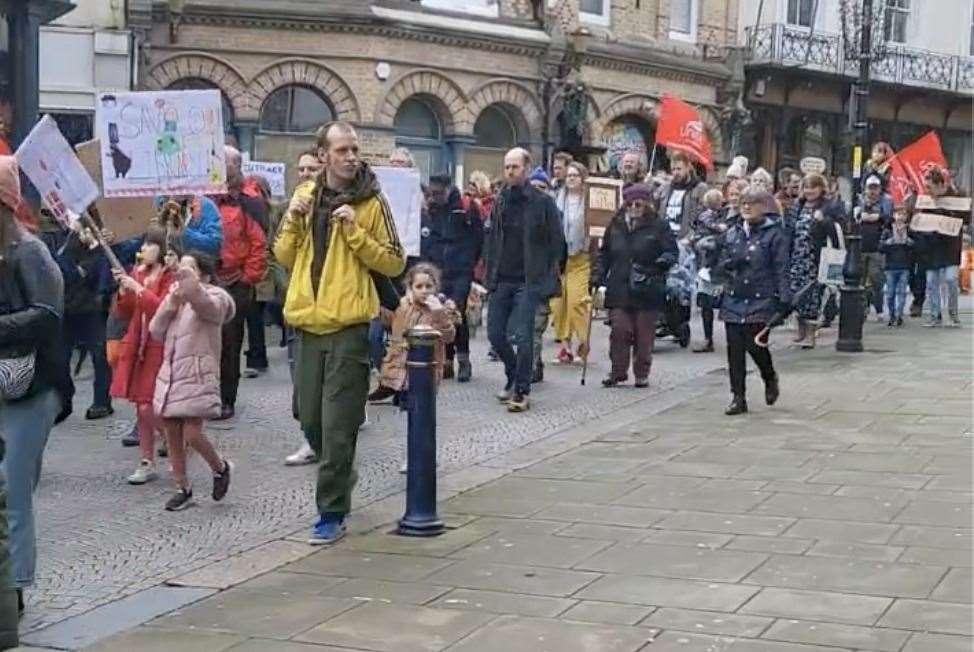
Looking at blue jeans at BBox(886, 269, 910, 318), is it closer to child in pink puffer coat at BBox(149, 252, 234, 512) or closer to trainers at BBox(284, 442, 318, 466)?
trainers at BBox(284, 442, 318, 466)

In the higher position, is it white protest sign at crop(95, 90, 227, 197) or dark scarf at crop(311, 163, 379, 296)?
white protest sign at crop(95, 90, 227, 197)

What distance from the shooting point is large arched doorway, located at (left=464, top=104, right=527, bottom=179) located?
24.9 m

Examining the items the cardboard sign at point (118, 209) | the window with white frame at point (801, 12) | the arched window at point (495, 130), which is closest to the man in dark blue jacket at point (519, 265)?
the cardboard sign at point (118, 209)

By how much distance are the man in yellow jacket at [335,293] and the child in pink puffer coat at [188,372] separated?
0.80 m

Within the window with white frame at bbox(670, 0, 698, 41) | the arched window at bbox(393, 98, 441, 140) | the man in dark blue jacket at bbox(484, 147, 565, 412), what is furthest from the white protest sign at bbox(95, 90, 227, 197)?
the window with white frame at bbox(670, 0, 698, 41)

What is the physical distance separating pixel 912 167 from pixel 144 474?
13.6 metres

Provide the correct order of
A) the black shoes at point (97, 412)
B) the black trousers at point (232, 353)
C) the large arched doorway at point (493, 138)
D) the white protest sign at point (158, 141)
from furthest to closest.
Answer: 1. the large arched doorway at point (493, 138)
2. the black shoes at point (97, 412)
3. the black trousers at point (232, 353)
4. the white protest sign at point (158, 141)

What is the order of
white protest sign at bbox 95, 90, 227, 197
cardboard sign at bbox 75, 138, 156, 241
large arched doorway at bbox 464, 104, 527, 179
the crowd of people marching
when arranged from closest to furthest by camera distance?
the crowd of people marching
white protest sign at bbox 95, 90, 227, 197
cardboard sign at bbox 75, 138, 156, 241
large arched doorway at bbox 464, 104, 527, 179

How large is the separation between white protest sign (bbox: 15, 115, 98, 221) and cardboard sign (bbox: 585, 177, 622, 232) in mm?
6758

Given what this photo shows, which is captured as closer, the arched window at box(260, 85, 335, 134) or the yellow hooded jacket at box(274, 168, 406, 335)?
the yellow hooded jacket at box(274, 168, 406, 335)

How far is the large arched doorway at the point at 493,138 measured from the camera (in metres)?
24.9

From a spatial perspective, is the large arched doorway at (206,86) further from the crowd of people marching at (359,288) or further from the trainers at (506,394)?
the trainers at (506,394)

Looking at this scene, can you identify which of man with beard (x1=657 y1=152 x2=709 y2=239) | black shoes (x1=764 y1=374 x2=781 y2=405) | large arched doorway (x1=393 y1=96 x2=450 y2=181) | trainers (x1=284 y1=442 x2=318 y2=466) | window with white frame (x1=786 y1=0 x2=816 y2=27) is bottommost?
trainers (x1=284 y1=442 x2=318 y2=466)

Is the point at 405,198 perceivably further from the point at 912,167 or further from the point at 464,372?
the point at 912,167
